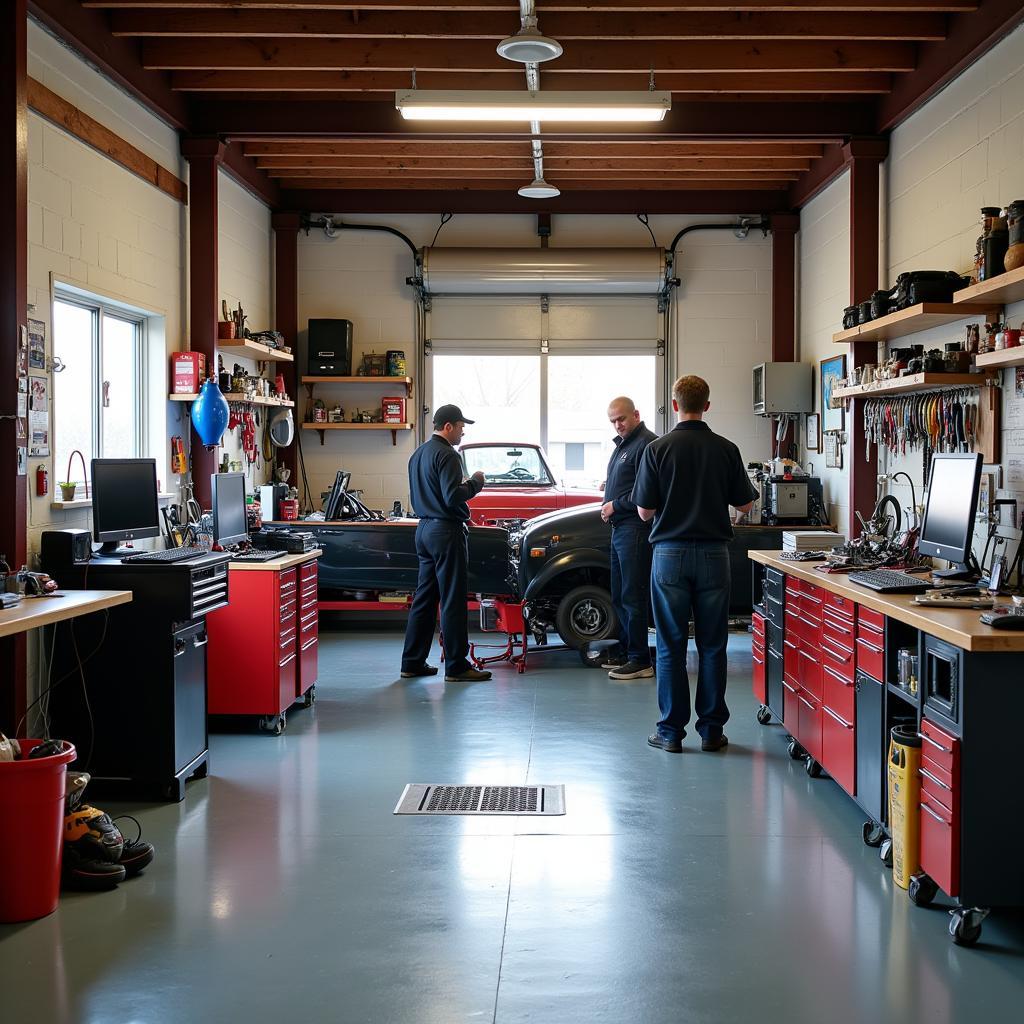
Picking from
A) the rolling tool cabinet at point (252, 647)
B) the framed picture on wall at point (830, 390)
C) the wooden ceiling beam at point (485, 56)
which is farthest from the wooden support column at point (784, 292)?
the rolling tool cabinet at point (252, 647)

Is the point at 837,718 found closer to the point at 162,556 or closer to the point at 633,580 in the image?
the point at 633,580

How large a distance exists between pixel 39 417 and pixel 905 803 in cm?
419

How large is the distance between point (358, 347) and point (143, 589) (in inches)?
237

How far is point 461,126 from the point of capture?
25.0ft

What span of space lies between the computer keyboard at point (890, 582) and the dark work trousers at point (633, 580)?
8.00 feet

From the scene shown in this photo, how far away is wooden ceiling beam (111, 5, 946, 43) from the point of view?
20.5ft

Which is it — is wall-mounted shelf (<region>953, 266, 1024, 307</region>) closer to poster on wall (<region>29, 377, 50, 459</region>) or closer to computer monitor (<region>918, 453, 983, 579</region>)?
computer monitor (<region>918, 453, 983, 579</region>)

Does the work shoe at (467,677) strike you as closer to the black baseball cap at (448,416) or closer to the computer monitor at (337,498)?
the black baseball cap at (448,416)

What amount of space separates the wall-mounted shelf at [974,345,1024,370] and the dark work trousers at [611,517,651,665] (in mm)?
2384

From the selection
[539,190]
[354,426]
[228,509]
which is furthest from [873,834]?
[354,426]

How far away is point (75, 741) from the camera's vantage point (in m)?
4.66

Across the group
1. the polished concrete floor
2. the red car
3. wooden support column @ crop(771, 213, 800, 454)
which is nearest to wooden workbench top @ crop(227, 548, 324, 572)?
the polished concrete floor

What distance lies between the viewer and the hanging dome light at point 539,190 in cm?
918

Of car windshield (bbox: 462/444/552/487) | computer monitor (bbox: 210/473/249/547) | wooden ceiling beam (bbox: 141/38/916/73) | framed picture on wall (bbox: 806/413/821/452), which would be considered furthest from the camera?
car windshield (bbox: 462/444/552/487)
